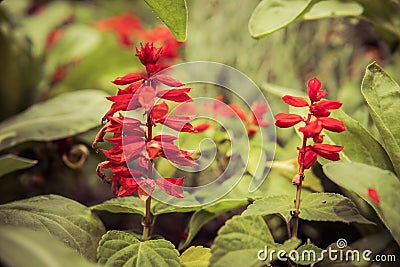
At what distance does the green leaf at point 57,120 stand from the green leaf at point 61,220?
17cm

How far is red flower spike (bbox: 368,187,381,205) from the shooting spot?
0.47 m

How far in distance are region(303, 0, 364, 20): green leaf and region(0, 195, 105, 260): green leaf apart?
1.25 ft

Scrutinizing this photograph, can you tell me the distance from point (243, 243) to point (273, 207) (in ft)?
0.17

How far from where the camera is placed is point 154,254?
1.72 ft

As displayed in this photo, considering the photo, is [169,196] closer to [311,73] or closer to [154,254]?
[154,254]

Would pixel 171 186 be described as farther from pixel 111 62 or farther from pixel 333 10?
pixel 111 62

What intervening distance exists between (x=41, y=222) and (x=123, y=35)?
828 mm

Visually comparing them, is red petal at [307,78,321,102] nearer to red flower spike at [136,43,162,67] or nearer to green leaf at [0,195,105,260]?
red flower spike at [136,43,162,67]

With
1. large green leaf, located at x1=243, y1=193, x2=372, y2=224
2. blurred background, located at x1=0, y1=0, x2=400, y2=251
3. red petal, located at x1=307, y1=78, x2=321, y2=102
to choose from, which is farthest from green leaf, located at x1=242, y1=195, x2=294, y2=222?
blurred background, located at x1=0, y1=0, x2=400, y2=251

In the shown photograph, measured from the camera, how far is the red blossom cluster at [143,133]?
53 centimetres

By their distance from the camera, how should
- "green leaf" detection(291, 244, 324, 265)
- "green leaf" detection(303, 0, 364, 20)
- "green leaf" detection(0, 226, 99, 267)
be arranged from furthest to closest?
"green leaf" detection(303, 0, 364, 20)
"green leaf" detection(291, 244, 324, 265)
"green leaf" detection(0, 226, 99, 267)

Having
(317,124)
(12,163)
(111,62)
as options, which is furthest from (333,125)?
(111,62)

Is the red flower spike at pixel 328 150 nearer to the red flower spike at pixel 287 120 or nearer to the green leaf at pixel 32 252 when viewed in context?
the red flower spike at pixel 287 120

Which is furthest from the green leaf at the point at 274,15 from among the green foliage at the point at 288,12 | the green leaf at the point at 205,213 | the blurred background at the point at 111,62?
the green leaf at the point at 205,213
